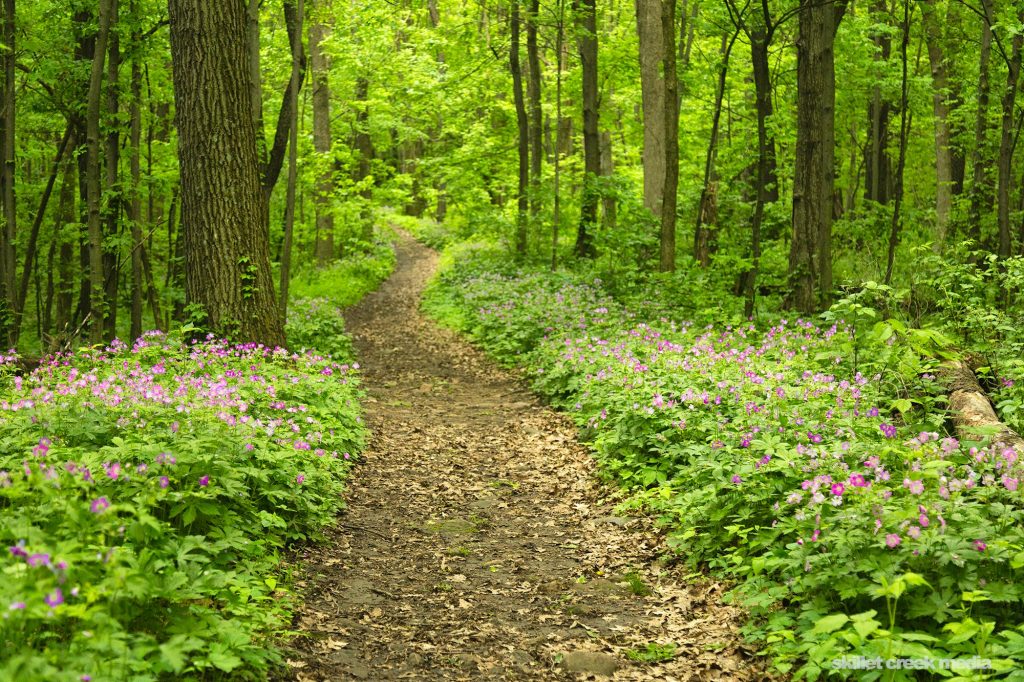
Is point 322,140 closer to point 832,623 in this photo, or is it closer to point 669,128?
point 669,128

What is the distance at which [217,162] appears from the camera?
8047 mm

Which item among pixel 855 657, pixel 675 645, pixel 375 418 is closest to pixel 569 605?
pixel 675 645

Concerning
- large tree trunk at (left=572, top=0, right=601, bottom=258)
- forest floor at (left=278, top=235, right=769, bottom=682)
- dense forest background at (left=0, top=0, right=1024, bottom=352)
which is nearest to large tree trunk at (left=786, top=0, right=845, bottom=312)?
dense forest background at (left=0, top=0, right=1024, bottom=352)

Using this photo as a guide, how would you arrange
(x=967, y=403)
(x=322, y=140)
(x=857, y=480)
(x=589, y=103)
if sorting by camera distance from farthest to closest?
(x=322, y=140) < (x=589, y=103) < (x=967, y=403) < (x=857, y=480)

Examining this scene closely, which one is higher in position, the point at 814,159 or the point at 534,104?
the point at 534,104

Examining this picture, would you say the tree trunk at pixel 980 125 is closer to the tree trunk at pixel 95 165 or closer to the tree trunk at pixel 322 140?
the tree trunk at pixel 95 165

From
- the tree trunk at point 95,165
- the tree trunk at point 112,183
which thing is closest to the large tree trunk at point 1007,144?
the tree trunk at point 95,165

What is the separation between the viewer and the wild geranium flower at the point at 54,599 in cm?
247

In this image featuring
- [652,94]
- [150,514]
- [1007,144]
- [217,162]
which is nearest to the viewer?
[150,514]

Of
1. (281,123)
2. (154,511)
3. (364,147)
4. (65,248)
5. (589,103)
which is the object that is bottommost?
(154,511)

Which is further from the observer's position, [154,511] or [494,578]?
[494,578]

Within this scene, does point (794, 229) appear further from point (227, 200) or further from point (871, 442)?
point (227, 200)

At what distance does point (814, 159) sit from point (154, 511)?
30.3 ft

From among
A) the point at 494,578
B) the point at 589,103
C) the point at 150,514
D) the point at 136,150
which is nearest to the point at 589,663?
the point at 494,578
